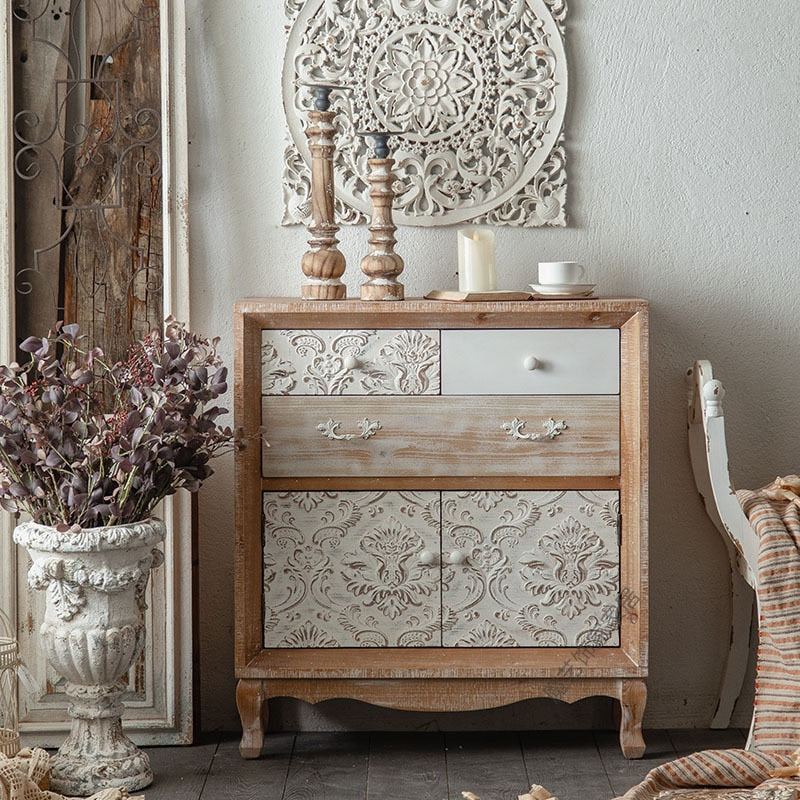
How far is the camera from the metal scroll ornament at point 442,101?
8.76 ft

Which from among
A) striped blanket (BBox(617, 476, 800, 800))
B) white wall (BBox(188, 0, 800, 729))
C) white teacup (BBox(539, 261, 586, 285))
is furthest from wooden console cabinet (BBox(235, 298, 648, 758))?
white wall (BBox(188, 0, 800, 729))

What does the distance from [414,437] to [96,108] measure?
1129mm

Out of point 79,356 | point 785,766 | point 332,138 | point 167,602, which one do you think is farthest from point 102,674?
point 785,766

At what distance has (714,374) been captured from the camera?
279 cm

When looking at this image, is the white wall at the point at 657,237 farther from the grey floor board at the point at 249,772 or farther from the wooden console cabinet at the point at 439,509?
the wooden console cabinet at the point at 439,509

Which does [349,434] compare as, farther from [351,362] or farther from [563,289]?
[563,289]

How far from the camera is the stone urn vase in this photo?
225 cm

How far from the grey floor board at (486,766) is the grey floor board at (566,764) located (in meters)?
0.03

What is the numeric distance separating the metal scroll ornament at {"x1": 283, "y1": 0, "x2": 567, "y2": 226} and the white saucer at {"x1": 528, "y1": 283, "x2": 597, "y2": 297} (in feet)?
0.99

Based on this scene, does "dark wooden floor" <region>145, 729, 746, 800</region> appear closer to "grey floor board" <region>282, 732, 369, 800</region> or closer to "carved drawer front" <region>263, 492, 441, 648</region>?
"grey floor board" <region>282, 732, 369, 800</region>

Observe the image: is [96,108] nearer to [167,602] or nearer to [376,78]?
[376,78]

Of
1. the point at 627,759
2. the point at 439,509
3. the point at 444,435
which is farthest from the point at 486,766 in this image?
the point at 444,435

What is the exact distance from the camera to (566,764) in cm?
252

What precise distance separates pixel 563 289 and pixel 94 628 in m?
1.27
